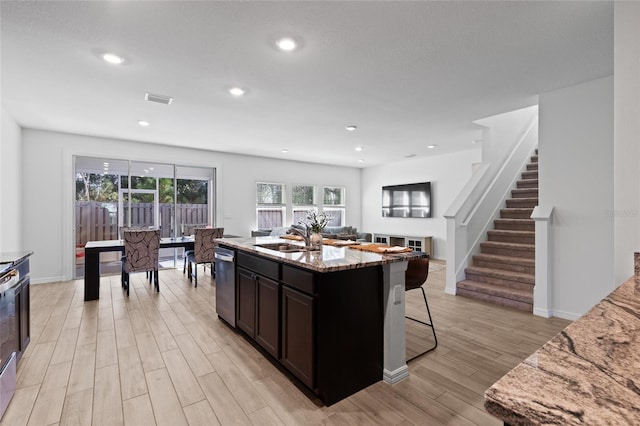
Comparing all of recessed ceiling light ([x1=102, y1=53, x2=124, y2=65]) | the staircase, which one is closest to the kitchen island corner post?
the staircase

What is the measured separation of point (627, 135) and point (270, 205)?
6.70 metres

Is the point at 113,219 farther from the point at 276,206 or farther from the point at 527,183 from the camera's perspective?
the point at 527,183

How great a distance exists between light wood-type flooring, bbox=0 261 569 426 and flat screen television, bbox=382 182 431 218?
4101mm

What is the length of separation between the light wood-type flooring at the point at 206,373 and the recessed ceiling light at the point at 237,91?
2.53m

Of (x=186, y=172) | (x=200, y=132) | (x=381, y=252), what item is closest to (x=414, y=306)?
(x=381, y=252)

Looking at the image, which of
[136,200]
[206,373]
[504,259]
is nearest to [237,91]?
[206,373]

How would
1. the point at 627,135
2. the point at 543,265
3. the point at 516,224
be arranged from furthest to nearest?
the point at 516,224, the point at 543,265, the point at 627,135

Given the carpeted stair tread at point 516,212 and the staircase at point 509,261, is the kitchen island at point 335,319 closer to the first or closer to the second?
the staircase at point 509,261

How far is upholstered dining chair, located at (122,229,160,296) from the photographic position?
4.42 m

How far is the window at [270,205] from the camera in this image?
7.71 meters

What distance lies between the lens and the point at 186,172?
21.8ft

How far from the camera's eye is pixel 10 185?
14.4 feet

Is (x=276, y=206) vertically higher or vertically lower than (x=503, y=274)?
higher

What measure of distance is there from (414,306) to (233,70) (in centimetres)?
337
